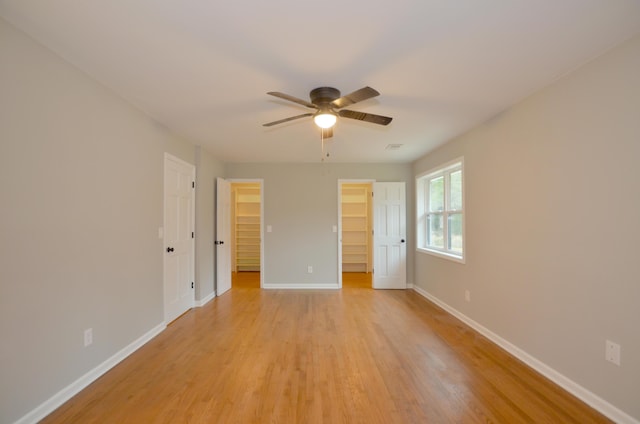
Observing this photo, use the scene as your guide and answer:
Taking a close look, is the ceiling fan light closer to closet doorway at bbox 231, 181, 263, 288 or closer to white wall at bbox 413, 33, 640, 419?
white wall at bbox 413, 33, 640, 419

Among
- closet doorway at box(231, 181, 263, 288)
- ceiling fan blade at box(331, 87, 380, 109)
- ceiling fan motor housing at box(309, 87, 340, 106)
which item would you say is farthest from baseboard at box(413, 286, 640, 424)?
closet doorway at box(231, 181, 263, 288)

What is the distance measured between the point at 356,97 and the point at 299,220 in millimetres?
3659

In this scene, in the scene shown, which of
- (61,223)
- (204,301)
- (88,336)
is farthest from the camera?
(204,301)

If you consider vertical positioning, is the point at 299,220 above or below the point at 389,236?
above

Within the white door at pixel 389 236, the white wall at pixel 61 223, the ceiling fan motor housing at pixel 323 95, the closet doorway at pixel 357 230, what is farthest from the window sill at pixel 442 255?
the white wall at pixel 61 223

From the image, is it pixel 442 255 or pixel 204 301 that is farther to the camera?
pixel 204 301

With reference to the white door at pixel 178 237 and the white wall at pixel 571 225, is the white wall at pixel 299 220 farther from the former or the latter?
the white wall at pixel 571 225

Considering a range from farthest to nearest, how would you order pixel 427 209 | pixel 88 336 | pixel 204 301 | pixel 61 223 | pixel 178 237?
pixel 427 209
pixel 204 301
pixel 178 237
pixel 88 336
pixel 61 223

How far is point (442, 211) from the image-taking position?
449 cm

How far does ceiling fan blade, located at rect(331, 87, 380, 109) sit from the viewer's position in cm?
195

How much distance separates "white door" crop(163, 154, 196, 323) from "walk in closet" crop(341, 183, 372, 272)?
4061 mm

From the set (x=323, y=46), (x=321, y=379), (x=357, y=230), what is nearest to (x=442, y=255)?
(x=321, y=379)

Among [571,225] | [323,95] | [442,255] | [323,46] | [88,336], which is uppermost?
[323,46]

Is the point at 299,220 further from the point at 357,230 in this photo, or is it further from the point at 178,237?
the point at 357,230
